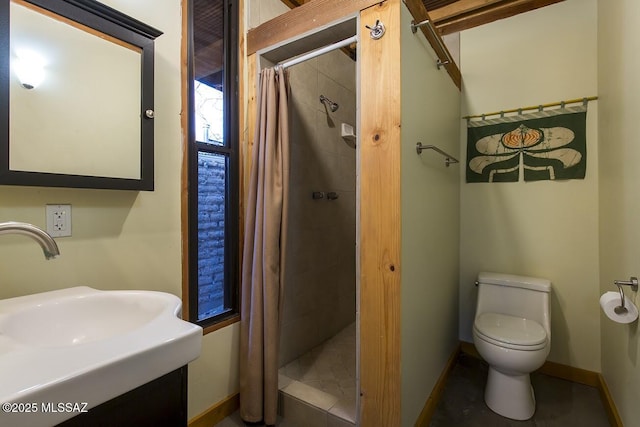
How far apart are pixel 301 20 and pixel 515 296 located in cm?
214

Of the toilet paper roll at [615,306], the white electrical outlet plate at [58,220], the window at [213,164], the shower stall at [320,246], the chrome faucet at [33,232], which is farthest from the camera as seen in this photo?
the shower stall at [320,246]

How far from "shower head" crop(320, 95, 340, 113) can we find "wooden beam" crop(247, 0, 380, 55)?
65 cm

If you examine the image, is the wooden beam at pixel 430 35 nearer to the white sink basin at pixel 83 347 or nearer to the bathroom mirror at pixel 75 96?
the bathroom mirror at pixel 75 96

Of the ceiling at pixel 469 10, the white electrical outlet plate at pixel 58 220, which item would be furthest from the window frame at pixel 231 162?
the white electrical outlet plate at pixel 58 220

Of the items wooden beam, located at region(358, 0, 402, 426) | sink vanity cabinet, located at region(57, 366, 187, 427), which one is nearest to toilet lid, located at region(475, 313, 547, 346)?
wooden beam, located at region(358, 0, 402, 426)

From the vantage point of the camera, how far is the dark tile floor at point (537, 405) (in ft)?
5.31

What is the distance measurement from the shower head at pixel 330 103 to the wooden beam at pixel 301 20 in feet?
2.12

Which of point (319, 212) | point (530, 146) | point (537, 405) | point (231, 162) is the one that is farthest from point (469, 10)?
point (537, 405)

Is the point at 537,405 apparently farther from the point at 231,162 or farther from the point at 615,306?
the point at 231,162

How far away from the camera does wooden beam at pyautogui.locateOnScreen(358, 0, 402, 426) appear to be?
49.6 inches

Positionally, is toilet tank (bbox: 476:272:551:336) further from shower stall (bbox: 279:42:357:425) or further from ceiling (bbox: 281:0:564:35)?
ceiling (bbox: 281:0:564:35)

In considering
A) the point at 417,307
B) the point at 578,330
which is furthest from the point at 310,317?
the point at 578,330

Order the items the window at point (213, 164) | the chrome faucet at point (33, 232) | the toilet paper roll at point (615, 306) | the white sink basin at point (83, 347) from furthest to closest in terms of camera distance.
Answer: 1. the window at point (213, 164)
2. the toilet paper roll at point (615, 306)
3. the chrome faucet at point (33, 232)
4. the white sink basin at point (83, 347)

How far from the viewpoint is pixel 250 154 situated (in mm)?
1743
